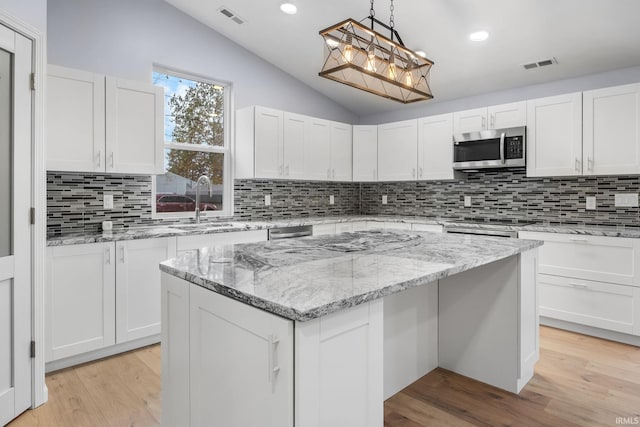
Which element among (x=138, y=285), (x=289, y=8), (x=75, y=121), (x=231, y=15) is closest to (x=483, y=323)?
(x=138, y=285)

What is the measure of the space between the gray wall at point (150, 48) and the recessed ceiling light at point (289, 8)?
0.96 m

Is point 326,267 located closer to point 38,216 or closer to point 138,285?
point 38,216

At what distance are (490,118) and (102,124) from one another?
12.0ft

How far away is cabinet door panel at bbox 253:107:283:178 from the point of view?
4.14 m

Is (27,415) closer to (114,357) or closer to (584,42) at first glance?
(114,357)

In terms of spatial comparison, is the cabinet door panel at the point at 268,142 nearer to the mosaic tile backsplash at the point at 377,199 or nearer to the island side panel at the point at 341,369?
the mosaic tile backsplash at the point at 377,199

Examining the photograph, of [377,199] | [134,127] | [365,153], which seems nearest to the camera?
[134,127]

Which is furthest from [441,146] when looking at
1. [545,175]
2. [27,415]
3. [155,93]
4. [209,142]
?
[27,415]

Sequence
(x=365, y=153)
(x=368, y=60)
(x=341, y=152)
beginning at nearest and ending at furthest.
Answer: (x=368, y=60)
(x=341, y=152)
(x=365, y=153)

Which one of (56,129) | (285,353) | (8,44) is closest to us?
(285,353)

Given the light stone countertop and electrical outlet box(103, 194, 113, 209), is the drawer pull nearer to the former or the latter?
the light stone countertop

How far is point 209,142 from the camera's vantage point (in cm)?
420

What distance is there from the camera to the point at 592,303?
324 centimetres

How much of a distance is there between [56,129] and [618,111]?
4.48 m
